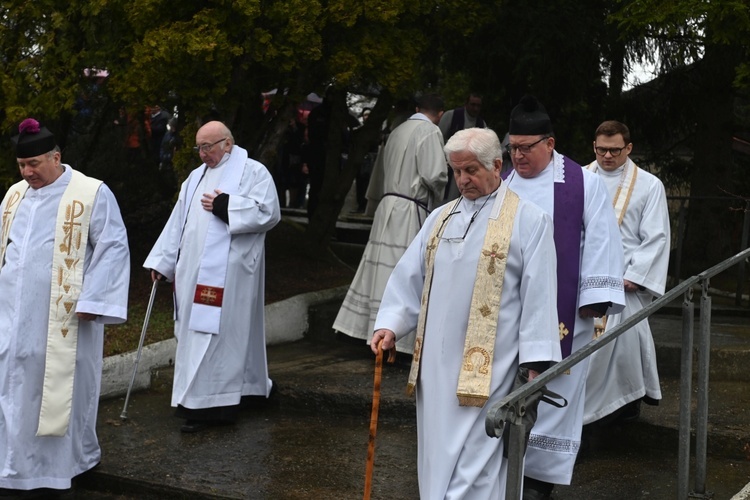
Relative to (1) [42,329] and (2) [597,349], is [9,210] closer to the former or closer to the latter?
(1) [42,329]

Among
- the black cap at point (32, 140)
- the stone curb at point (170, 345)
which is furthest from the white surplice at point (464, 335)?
the stone curb at point (170, 345)

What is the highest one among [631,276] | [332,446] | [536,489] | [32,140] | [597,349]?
[32,140]

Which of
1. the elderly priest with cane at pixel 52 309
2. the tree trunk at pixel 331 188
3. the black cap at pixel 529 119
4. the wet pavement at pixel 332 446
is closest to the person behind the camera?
the black cap at pixel 529 119

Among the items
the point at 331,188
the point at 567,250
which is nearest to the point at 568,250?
the point at 567,250

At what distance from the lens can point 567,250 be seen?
5.91m

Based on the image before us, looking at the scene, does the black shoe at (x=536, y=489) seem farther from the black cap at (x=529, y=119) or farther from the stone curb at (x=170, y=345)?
the stone curb at (x=170, y=345)

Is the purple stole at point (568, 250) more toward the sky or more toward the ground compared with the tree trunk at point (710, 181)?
more toward the ground

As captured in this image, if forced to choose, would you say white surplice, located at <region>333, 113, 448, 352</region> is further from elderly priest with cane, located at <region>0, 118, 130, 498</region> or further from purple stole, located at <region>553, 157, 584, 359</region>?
purple stole, located at <region>553, 157, 584, 359</region>

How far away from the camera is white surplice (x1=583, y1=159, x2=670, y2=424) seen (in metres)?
7.12

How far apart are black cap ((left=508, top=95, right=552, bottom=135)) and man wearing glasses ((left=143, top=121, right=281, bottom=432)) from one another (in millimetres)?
2615

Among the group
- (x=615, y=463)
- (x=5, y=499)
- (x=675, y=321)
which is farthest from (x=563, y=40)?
(x=5, y=499)

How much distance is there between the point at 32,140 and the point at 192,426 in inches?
84.6

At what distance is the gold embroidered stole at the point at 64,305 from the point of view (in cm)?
667

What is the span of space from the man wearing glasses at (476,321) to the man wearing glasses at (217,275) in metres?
2.85
